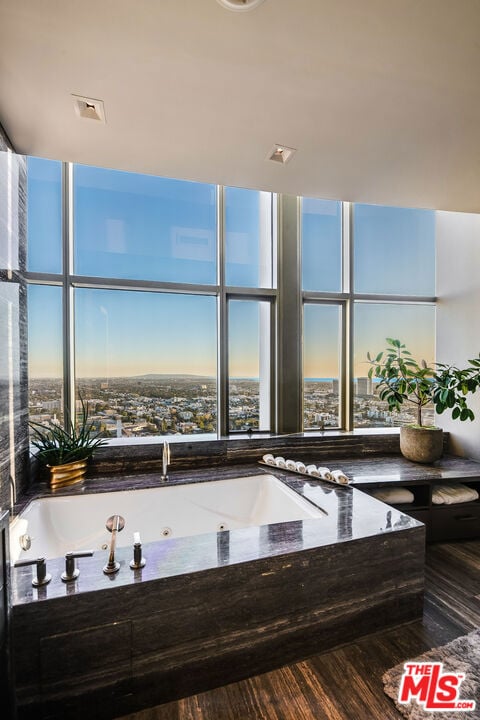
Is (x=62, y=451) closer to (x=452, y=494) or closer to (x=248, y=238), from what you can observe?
(x=248, y=238)

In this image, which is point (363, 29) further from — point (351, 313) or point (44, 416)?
point (44, 416)

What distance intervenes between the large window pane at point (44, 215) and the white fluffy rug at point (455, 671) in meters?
3.29

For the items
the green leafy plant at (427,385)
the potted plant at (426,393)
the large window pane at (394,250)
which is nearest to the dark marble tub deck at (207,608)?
the potted plant at (426,393)

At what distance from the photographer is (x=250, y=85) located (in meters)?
1.55

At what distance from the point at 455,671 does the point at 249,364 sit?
94.7 inches

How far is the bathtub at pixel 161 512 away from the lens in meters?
2.04

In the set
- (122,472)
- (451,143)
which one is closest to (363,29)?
(451,143)

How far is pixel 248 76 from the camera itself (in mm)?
1501

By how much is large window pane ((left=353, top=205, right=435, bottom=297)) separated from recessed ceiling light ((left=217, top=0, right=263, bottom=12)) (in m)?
2.57

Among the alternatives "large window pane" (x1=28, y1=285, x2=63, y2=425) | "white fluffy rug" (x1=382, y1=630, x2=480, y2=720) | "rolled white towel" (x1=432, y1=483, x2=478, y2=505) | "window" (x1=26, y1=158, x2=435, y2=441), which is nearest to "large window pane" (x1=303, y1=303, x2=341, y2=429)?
"window" (x1=26, y1=158, x2=435, y2=441)

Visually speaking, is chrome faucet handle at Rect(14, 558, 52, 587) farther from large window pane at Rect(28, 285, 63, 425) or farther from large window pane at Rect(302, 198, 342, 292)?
large window pane at Rect(302, 198, 342, 292)

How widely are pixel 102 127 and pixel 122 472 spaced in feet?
7.56

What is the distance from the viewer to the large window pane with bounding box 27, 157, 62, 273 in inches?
104

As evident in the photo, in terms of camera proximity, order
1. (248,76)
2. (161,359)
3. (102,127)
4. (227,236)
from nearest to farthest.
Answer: (248,76) → (102,127) → (161,359) → (227,236)
